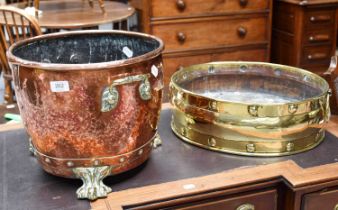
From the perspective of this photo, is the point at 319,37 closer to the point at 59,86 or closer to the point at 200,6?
the point at 200,6

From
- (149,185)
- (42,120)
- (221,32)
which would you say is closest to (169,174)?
(149,185)

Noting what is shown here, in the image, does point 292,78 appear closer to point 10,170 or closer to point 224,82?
point 224,82

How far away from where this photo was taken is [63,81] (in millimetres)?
756

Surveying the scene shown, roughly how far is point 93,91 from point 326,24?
218 cm

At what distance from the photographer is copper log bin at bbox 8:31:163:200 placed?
0.76 meters

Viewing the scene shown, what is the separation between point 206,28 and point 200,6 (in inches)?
5.4

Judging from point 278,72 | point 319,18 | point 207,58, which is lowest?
point 207,58

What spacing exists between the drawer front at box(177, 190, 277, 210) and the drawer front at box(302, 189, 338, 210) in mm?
63

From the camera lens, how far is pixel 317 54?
2664mm

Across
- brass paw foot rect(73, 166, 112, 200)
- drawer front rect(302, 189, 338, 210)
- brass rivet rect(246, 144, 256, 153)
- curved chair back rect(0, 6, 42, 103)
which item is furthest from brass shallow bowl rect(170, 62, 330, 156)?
curved chair back rect(0, 6, 42, 103)

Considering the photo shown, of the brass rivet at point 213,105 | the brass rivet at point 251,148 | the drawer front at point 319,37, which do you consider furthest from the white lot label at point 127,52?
the drawer front at point 319,37

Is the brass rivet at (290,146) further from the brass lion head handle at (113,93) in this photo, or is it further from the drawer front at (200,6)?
the drawer front at (200,6)

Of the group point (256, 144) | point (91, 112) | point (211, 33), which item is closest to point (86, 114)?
point (91, 112)

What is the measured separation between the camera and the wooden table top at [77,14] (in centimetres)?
234
